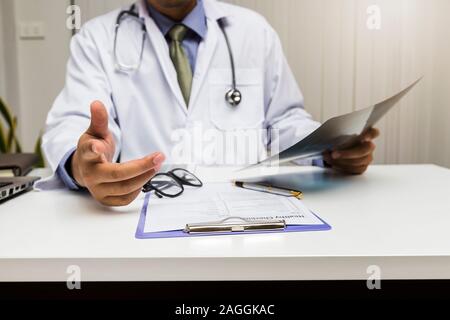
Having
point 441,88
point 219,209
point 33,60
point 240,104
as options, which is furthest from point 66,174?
point 441,88

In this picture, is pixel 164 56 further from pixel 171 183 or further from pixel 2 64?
pixel 2 64

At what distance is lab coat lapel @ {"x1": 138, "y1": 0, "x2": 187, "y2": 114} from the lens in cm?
109

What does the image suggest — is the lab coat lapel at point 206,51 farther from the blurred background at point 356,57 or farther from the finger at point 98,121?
the blurred background at point 356,57

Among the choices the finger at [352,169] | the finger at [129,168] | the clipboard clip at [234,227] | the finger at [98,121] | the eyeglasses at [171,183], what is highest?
the finger at [98,121]

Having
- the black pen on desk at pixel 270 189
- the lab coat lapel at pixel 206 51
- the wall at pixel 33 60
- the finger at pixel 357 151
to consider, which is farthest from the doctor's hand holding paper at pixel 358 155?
the wall at pixel 33 60

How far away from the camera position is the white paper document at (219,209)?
45cm

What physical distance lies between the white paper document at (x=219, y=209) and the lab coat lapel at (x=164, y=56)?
0.51 metres

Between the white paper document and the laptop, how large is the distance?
8.2 inches

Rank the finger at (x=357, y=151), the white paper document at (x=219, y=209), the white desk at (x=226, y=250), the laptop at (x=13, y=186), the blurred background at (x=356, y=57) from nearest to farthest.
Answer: the white desk at (x=226, y=250)
the white paper document at (x=219, y=209)
the laptop at (x=13, y=186)
the finger at (x=357, y=151)
the blurred background at (x=356, y=57)

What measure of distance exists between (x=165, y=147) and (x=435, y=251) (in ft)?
2.73

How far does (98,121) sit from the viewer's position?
1.69ft

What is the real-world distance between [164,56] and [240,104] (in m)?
0.24

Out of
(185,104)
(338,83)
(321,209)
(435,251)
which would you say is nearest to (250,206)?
(321,209)

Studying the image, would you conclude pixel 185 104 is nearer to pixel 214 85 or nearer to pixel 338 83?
pixel 214 85
